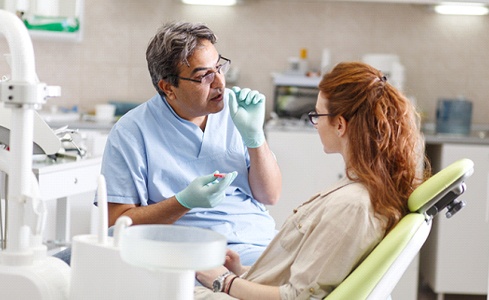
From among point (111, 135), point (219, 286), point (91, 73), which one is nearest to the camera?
point (219, 286)

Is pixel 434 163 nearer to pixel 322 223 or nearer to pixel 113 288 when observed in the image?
pixel 322 223

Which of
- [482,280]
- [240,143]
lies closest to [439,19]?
[482,280]

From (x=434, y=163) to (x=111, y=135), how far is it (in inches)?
88.0

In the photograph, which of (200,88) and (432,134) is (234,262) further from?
(432,134)

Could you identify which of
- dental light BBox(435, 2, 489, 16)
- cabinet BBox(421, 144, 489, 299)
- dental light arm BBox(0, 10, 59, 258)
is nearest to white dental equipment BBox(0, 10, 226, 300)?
dental light arm BBox(0, 10, 59, 258)

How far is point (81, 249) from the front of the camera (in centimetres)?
133

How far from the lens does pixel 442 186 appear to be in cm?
157

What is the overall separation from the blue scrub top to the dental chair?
64 cm

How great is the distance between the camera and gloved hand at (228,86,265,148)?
211cm

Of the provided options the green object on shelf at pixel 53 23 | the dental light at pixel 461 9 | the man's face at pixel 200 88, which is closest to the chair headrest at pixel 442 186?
the man's face at pixel 200 88

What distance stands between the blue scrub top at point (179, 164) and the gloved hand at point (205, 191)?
0.19 meters

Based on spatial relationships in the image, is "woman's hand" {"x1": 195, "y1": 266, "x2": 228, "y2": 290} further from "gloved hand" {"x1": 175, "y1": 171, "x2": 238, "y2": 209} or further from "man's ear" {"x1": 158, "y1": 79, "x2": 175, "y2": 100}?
"man's ear" {"x1": 158, "y1": 79, "x2": 175, "y2": 100}

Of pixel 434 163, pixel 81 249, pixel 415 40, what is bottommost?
pixel 434 163

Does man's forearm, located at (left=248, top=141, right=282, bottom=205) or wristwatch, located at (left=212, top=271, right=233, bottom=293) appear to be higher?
man's forearm, located at (left=248, top=141, right=282, bottom=205)
